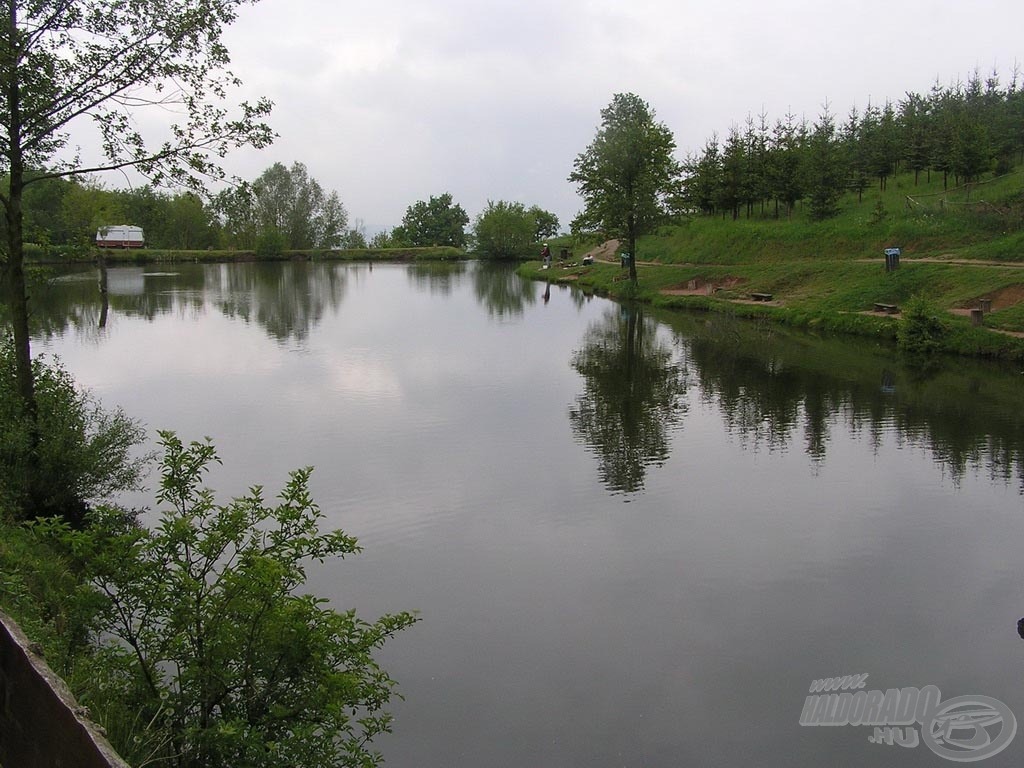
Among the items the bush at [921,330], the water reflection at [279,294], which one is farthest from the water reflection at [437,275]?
the bush at [921,330]

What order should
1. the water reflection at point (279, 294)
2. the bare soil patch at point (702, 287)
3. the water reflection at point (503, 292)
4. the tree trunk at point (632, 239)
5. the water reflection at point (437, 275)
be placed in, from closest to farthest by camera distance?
the water reflection at point (279, 294) → the bare soil patch at point (702, 287) → the water reflection at point (503, 292) → the tree trunk at point (632, 239) → the water reflection at point (437, 275)

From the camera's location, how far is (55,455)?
11891 mm

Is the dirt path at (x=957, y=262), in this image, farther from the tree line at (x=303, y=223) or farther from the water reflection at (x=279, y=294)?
the tree line at (x=303, y=223)

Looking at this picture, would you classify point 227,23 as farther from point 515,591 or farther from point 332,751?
point 332,751

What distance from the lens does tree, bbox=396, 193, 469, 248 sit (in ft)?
422

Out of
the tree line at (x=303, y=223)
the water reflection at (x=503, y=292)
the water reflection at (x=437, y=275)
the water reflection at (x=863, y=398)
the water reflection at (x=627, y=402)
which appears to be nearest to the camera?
the water reflection at (x=627, y=402)

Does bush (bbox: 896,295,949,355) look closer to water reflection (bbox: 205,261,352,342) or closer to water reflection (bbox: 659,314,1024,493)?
water reflection (bbox: 659,314,1024,493)

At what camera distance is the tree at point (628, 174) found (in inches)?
1811

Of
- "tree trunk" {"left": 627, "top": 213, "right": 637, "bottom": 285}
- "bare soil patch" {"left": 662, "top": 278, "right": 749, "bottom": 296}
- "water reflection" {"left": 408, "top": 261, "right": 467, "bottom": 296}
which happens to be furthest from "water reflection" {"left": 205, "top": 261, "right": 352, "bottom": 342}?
"bare soil patch" {"left": 662, "top": 278, "right": 749, "bottom": 296}

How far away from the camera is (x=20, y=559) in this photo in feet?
27.6

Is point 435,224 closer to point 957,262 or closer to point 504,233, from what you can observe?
point 504,233

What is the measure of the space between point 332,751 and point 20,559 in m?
4.82

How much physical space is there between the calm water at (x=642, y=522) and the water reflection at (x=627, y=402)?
0.11 metres

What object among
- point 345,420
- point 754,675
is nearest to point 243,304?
point 345,420
